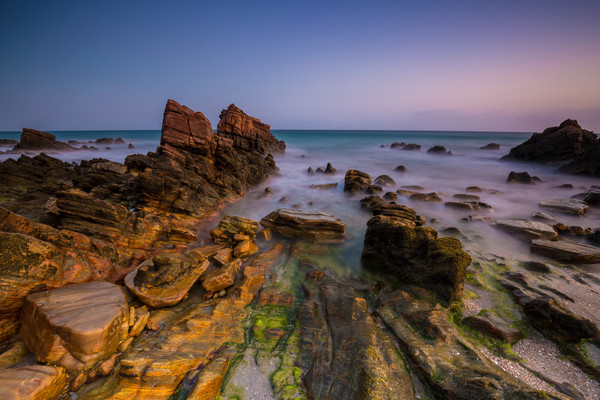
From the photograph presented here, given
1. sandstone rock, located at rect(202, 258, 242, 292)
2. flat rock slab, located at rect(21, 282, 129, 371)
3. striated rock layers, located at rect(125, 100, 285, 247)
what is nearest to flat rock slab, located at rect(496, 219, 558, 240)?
sandstone rock, located at rect(202, 258, 242, 292)

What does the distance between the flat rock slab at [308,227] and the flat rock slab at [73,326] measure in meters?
5.42

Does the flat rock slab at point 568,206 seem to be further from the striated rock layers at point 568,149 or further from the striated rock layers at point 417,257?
the striated rock layers at point 568,149

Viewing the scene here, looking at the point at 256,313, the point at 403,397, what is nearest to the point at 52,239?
the point at 256,313

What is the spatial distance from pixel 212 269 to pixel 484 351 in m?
6.30

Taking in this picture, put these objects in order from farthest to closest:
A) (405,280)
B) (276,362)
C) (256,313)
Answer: (405,280), (256,313), (276,362)

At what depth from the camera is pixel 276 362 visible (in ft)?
12.6

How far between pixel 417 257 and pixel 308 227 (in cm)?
389

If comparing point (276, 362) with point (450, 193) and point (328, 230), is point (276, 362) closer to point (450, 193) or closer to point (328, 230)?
point (328, 230)

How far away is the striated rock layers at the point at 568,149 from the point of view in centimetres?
1975

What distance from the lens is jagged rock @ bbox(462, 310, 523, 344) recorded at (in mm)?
4234

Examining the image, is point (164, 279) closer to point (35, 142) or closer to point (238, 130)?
point (238, 130)

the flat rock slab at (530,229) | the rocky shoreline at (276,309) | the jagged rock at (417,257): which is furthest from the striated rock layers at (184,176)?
the flat rock slab at (530,229)

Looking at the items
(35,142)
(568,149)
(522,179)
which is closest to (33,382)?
(522,179)

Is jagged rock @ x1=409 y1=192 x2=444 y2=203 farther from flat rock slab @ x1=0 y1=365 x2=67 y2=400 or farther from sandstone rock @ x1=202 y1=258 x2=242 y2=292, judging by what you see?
flat rock slab @ x1=0 y1=365 x2=67 y2=400
